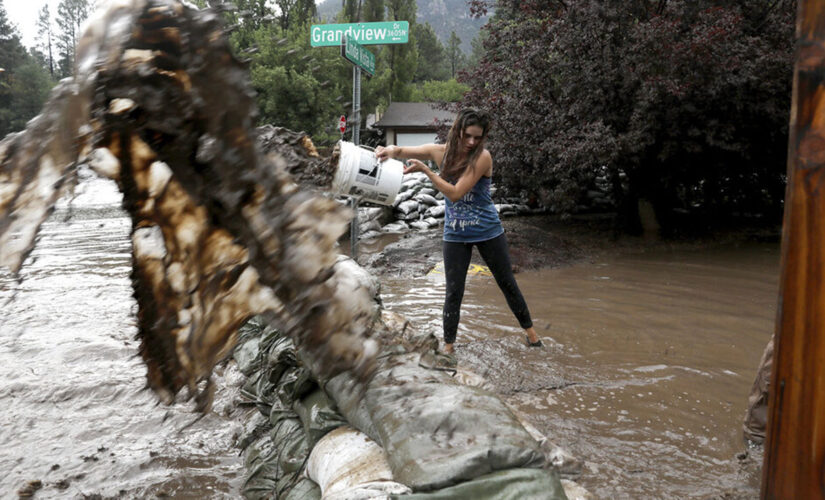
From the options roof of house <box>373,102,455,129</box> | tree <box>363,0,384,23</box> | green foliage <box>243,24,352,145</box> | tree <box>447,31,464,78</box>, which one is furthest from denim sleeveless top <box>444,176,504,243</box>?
tree <box>447,31,464,78</box>

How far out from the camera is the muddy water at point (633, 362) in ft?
7.63

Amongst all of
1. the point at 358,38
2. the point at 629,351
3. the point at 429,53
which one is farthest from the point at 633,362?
the point at 429,53

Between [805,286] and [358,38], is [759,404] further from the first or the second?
[358,38]

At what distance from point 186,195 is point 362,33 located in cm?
390

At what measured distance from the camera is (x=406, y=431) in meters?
1.76

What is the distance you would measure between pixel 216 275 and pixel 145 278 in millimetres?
264

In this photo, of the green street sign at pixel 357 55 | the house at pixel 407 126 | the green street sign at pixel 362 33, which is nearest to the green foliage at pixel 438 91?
the house at pixel 407 126

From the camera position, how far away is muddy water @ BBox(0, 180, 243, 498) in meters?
2.42

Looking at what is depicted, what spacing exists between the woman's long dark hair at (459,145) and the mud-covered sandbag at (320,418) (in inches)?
63.1

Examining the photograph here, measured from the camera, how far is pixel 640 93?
25.3 ft

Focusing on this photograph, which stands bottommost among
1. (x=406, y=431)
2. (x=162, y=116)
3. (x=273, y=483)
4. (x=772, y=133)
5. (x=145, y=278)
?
(x=273, y=483)

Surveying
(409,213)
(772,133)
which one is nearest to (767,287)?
(772,133)

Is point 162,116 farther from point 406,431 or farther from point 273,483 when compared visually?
point 273,483

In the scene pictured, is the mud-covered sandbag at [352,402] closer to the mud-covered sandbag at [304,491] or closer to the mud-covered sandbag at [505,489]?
the mud-covered sandbag at [304,491]
